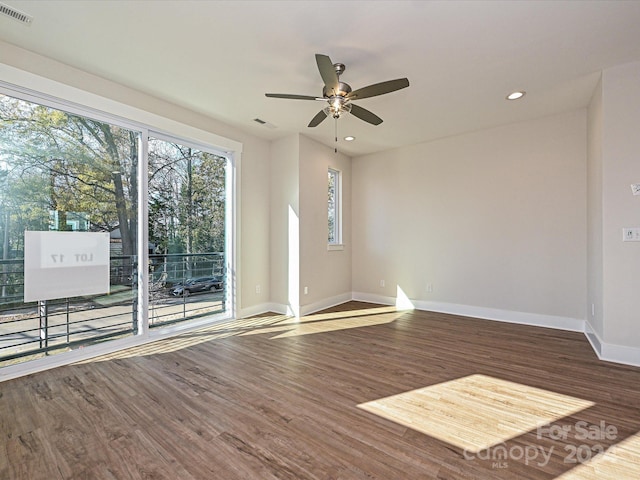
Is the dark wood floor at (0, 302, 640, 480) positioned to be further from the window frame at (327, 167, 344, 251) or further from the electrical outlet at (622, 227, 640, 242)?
the window frame at (327, 167, 344, 251)

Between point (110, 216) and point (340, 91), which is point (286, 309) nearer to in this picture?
point (110, 216)

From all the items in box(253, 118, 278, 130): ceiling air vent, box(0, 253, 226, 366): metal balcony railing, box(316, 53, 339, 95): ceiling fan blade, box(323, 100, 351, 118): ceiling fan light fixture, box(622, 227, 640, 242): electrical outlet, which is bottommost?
box(0, 253, 226, 366): metal balcony railing

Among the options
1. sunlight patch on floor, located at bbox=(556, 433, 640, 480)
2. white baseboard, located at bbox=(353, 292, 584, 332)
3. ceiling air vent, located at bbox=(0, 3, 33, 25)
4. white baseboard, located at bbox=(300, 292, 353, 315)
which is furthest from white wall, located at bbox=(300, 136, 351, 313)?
sunlight patch on floor, located at bbox=(556, 433, 640, 480)

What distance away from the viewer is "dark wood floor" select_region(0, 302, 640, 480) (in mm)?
1564

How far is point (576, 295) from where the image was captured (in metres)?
A: 3.86

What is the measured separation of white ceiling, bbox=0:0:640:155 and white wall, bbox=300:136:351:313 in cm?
138

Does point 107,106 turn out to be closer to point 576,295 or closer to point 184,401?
point 184,401

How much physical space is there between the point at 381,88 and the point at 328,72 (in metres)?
0.49

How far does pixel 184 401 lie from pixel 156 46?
292 centimetres

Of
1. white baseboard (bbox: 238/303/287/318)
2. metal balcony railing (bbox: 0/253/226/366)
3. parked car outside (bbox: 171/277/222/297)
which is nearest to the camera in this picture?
metal balcony railing (bbox: 0/253/226/366)

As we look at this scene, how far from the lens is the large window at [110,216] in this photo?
2.63 meters

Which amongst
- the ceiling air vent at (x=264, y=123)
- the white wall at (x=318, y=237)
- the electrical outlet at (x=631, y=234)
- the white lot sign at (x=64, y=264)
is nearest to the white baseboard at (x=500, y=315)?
the white wall at (x=318, y=237)

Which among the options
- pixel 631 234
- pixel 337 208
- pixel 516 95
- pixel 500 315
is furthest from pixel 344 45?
pixel 500 315

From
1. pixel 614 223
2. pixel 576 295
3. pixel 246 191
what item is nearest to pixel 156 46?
pixel 246 191
